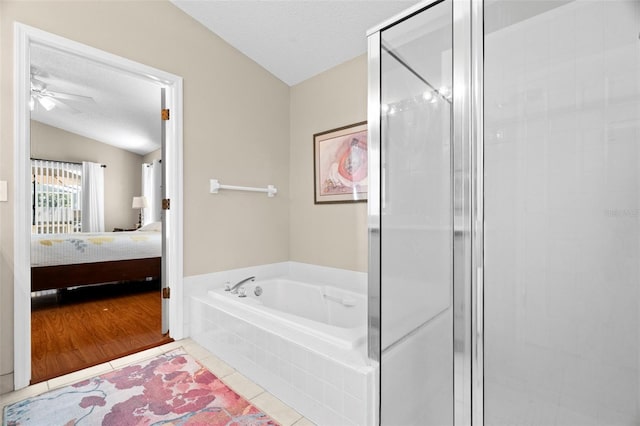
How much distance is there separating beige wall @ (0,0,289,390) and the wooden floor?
0.40m

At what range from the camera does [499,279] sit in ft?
3.26

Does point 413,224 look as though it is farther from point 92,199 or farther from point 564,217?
point 92,199

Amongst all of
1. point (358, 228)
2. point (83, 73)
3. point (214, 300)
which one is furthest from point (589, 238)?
point (83, 73)

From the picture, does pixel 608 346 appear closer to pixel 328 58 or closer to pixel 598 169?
pixel 598 169

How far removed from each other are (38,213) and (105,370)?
15.8 ft

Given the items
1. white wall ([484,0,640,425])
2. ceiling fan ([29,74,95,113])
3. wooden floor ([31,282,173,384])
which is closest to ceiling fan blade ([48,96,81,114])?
ceiling fan ([29,74,95,113])

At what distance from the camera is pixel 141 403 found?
62.9 inches

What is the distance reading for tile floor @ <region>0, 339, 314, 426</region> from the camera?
1.54 metres

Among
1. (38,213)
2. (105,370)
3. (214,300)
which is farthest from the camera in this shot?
(38,213)

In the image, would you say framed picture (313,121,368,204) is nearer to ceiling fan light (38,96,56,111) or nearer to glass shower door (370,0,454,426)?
glass shower door (370,0,454,426)

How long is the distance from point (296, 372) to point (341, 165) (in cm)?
172

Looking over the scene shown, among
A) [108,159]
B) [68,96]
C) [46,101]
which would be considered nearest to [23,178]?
[46,101]

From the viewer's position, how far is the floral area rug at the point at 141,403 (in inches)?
57.9

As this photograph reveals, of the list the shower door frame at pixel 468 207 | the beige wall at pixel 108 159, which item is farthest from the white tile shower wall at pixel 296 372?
the beige wall at pixel 108 159
